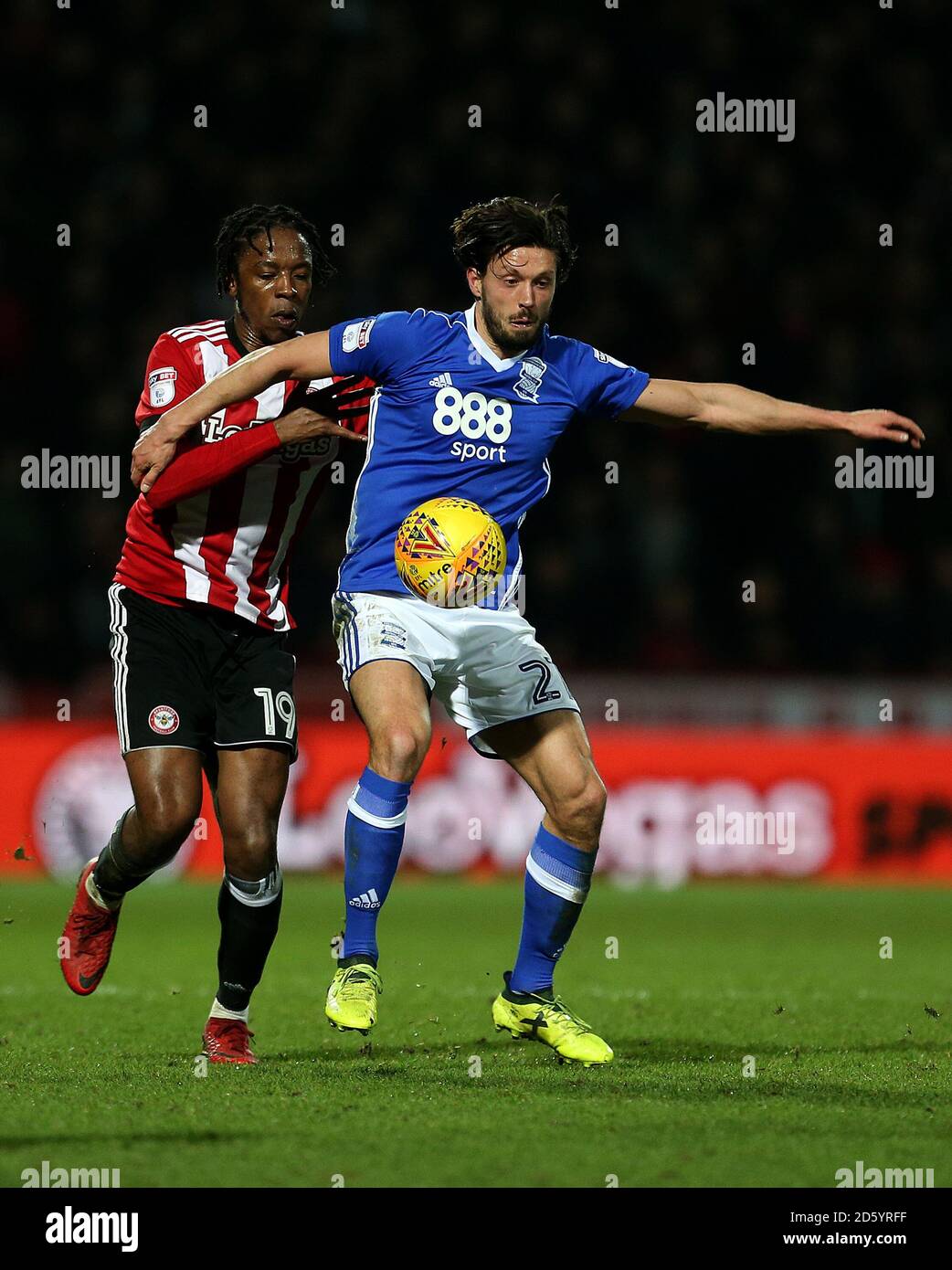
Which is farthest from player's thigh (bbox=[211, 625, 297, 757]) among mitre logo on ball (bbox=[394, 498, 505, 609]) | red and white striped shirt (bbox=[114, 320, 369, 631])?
mitre logo on ball (bbox=[394, 498, 505, 609])

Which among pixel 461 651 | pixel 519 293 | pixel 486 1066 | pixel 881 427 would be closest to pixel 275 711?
pixel 461 651

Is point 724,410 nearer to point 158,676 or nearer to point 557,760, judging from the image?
point 557,760

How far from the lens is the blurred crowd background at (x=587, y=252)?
46.3 ft

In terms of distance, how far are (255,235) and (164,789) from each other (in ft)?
6.04

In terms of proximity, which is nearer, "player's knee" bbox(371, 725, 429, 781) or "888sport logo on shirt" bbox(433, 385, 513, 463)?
"player's knee" bbox(371, 725, 429, 781)

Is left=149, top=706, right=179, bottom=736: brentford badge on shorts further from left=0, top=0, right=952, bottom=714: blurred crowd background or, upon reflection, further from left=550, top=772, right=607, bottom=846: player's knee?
left=0, top=0, right=952, bottom=714: blurred crowd background

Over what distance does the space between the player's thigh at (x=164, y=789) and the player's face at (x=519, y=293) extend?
1.68 meters

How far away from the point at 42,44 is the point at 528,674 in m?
12.6

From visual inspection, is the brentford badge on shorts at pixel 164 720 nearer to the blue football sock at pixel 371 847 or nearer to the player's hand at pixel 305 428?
the blue football sock at pixel 371 847

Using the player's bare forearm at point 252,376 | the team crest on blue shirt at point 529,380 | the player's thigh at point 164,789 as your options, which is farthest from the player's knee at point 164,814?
the team crest on blue shirt at point 529,380

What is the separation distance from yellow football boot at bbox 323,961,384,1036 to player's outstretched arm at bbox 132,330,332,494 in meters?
1.69

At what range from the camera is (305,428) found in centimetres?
583

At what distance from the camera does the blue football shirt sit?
596 centimetres

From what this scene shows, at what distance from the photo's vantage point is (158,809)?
5.86m
